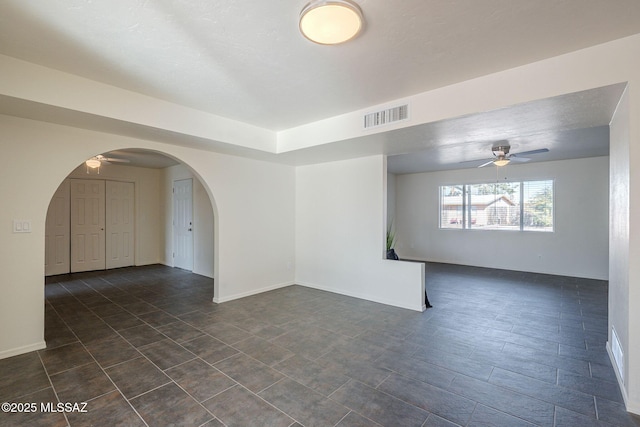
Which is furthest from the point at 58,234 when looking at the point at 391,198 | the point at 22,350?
the point at 391,198

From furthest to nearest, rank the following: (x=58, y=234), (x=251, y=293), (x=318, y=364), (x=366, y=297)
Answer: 1. (x=58, y=234)
2. (x=251, y=293)
3. (x=366, y=297)
4. (x=318, y=364)

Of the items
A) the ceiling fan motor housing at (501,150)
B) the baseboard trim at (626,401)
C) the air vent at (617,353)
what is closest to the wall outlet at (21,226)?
the baseboard trim at (626,401)

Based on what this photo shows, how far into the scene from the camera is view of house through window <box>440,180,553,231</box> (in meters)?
6.57

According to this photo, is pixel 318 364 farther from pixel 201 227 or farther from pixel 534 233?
pixel 534 233

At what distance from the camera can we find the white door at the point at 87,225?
6352mm

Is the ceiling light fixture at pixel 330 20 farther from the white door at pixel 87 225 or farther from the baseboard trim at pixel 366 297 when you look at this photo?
the white door at pixel 87 225

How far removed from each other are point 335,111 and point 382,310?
2760 millimetres

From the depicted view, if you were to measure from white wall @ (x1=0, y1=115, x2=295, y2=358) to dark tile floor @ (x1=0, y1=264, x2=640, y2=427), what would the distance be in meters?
0.37

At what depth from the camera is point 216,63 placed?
2.38 meters

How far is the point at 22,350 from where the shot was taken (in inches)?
111

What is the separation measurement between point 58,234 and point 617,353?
8919 mm

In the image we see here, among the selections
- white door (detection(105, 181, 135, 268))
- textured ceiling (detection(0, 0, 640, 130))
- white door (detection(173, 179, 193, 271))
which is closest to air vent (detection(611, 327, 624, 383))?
textured ceiling (detection(0, 0, 640, 130))

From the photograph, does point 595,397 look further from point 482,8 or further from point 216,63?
point 216,63

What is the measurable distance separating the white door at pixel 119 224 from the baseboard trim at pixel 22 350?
14.5 feet
